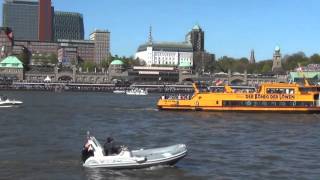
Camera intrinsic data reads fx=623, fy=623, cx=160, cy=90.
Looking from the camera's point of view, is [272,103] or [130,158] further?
[272,103]

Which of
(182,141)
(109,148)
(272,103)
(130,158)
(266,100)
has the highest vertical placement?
(266,100)

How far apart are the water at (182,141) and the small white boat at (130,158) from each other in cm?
42

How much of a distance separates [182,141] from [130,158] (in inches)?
629

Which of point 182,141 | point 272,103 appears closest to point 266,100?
point 272,103

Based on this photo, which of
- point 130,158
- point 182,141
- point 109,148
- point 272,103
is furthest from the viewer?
point 272,103

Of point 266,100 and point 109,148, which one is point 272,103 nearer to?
point 266,100

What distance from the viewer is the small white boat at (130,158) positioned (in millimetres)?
36125

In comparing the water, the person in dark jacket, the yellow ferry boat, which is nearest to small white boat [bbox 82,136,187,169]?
the person in dark jacket

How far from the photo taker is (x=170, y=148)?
37.0 metres

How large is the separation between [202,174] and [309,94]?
51.0 m

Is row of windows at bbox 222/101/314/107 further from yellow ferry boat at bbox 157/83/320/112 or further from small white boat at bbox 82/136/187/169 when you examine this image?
small white boat at bbox 82/136/187/169

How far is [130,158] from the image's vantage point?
1419 inches

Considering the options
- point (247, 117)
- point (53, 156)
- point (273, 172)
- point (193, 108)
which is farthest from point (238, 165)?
point (193, 108)

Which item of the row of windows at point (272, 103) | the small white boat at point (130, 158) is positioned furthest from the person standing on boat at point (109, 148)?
the row of windows at point (272, 103)
